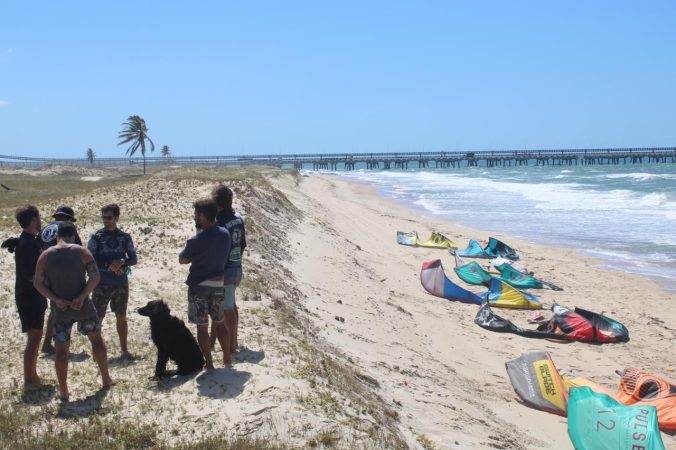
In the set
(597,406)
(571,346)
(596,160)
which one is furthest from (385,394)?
(596,160)

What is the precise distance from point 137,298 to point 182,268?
1647 millimetres

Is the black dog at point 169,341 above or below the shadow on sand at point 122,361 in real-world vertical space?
above

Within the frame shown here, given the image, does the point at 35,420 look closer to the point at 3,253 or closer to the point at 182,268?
the point at 182,268

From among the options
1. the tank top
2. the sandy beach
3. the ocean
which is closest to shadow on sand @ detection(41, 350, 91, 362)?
the sandy beach

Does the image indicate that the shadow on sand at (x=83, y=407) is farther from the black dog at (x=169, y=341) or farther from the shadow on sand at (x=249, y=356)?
the shadow on sand at (x=249, y=356)

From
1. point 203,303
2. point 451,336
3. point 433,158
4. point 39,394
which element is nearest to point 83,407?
point 39,394

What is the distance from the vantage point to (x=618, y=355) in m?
11.0

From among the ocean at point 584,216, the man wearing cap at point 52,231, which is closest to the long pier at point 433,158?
the ocean at point 584,216

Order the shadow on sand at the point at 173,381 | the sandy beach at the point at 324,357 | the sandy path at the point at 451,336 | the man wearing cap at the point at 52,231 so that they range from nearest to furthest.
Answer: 1. the sandy beach at the point at 324,357
2. the shadow on sand at the point at 173,381
3. the man wearing cap at the point at 52,231
4. the sandy path at the point at 451,336

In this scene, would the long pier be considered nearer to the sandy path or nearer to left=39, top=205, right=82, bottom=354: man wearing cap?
the sandy path

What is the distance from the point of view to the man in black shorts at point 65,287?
5527mm

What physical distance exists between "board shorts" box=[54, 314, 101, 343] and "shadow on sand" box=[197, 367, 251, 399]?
100 centimetres

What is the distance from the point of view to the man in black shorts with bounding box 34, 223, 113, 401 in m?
5.53

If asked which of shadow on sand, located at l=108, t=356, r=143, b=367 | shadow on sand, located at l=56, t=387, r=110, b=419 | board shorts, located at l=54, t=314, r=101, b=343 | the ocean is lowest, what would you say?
the ocean
